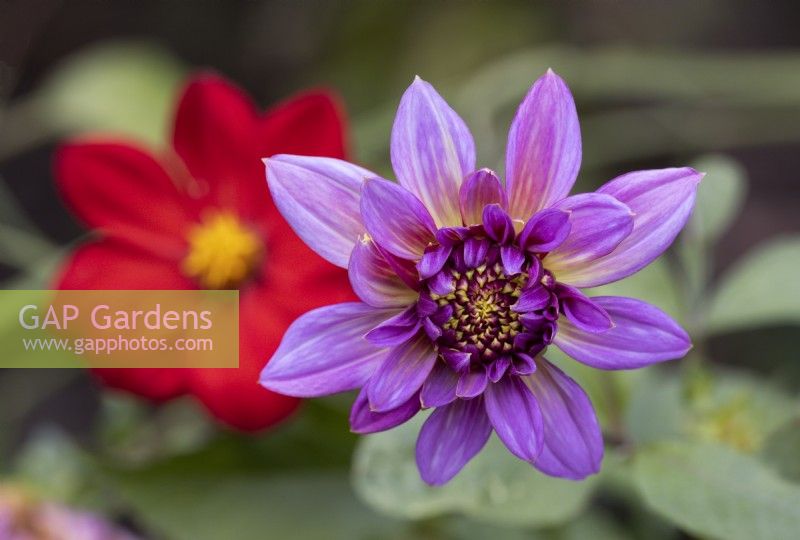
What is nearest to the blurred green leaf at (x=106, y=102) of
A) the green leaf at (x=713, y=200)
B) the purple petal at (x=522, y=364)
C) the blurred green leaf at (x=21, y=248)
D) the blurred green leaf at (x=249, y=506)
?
the blurred green leaf at (x=21, y=248)

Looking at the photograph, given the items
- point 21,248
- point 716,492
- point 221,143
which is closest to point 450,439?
point 716,492

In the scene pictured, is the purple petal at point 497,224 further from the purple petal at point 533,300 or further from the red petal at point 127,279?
the red petal at point 127,279

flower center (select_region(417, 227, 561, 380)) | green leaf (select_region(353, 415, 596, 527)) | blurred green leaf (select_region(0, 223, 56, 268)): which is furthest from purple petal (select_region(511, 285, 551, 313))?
blurred green leaf (select_region(0, 223, 56, 268))

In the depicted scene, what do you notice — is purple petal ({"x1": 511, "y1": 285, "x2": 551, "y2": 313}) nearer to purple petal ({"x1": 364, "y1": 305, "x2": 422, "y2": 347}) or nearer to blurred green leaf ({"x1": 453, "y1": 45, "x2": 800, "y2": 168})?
purple petal ({"x1": 364, "y1": 305, "x2": 422, "y2": 347})

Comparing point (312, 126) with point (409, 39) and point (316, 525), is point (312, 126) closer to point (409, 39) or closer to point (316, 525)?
point (316, 525)

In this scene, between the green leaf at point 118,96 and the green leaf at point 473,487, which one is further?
the green leaf at point 118,96

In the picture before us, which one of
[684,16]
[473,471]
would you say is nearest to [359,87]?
[684,16]

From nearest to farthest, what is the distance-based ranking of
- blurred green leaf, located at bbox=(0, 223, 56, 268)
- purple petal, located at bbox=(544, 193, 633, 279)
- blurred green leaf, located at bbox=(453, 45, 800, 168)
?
1. purple petal, located at bbox=(544, 193, 633, 279)
2. blurred green leaf, located at bbox=(0, 223, 56, 268)
3. blurred green leaf, located at bbox=(453, 45, 800, 168)
